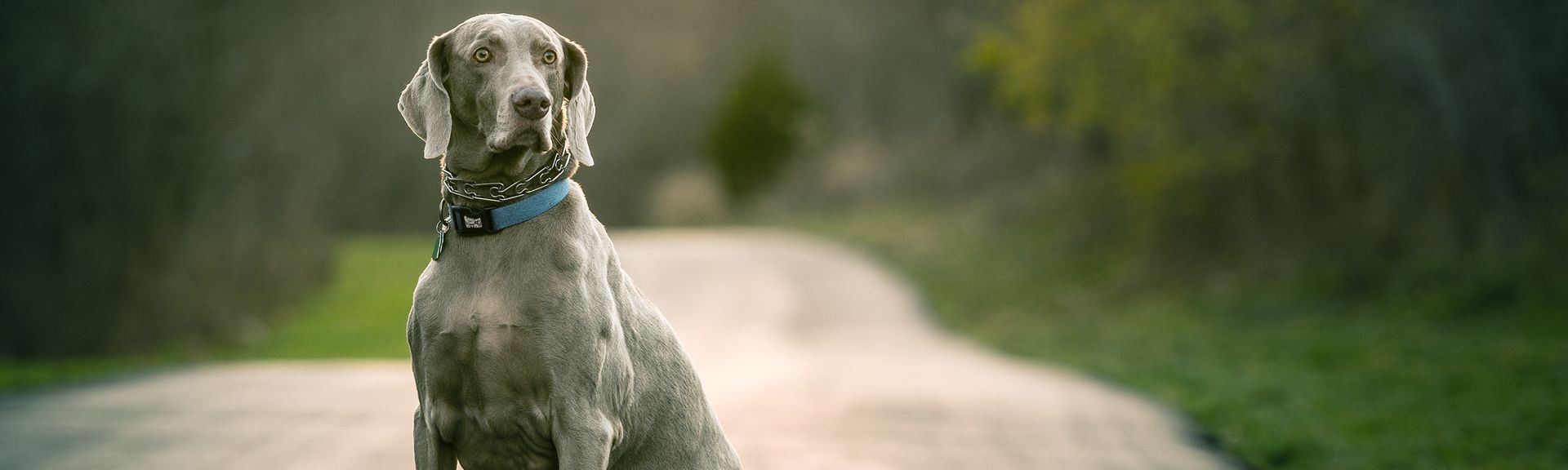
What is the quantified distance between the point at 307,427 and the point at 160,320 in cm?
658

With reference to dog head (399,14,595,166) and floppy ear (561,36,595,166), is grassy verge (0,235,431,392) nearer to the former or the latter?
dog head (399,14,595,166)

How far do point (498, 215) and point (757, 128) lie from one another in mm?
39706

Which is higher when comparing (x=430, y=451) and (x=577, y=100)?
(x=577, y=100)

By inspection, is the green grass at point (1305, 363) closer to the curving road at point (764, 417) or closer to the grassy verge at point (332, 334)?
the curving road at point (764, 417)

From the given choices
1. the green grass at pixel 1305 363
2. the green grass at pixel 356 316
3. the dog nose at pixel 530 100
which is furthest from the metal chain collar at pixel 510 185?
the green grass at pixel 356 316

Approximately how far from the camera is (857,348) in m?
13.1

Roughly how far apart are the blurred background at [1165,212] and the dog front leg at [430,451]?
5.18 meters

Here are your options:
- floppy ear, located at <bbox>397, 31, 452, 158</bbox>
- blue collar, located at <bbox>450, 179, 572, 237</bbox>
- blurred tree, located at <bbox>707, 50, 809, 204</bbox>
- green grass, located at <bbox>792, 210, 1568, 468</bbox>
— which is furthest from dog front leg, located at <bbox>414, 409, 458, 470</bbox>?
blurred tree, located at <bbox>707, 50, 809, 204</bbox>

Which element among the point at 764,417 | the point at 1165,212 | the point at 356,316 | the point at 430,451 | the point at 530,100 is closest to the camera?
the point at 530,100

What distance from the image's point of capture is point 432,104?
2.96 meters

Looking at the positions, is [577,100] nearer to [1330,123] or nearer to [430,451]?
[430,451]

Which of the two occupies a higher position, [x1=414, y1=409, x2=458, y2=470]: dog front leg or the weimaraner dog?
the weimaraner dog

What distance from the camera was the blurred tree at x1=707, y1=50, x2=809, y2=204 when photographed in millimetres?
41969

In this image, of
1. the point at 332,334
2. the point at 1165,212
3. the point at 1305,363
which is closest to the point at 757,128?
the point at 1165,212
